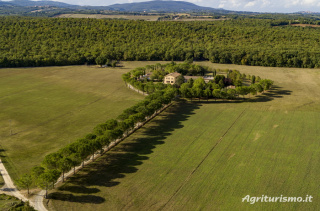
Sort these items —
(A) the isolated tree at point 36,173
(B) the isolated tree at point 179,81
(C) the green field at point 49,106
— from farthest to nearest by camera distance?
(B) the isolated tree at point 179,81 < (C) the green field at point 49,106 < (A) the isolated tree at point 36,173

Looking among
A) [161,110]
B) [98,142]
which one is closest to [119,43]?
[161,110]

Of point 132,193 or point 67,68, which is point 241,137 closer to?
point 132,193

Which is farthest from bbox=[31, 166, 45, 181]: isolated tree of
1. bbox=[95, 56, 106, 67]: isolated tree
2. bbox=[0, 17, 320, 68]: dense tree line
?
bbox=[0, 17, 320, 68]: dense tree line

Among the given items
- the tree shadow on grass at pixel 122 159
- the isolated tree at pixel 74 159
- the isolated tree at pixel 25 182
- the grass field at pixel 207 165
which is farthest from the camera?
the isolated tree at pixel 74 159

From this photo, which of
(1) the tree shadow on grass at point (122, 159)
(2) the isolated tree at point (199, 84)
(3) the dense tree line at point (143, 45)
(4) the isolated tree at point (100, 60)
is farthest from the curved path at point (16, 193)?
(3) the dense tree line at point (143, 45)

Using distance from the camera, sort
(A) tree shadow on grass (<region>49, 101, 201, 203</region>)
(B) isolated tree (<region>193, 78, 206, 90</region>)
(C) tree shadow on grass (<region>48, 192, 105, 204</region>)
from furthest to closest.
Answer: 1. (B) isolated tree (<region>193, 78, 206, 90</region>)
2. (A) tree shadow on grass (<region>49, 101, 201, 203</region>)
3. (C) tree shadow on grass (<region>48, 192, 105, 204</region>)

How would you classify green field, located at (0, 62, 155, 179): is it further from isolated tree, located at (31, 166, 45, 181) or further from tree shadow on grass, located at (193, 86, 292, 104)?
tree shadow on grass, located at (193, 86, 292, 104)

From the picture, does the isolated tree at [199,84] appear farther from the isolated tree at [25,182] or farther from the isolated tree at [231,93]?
the isolated tree at [25,182]
